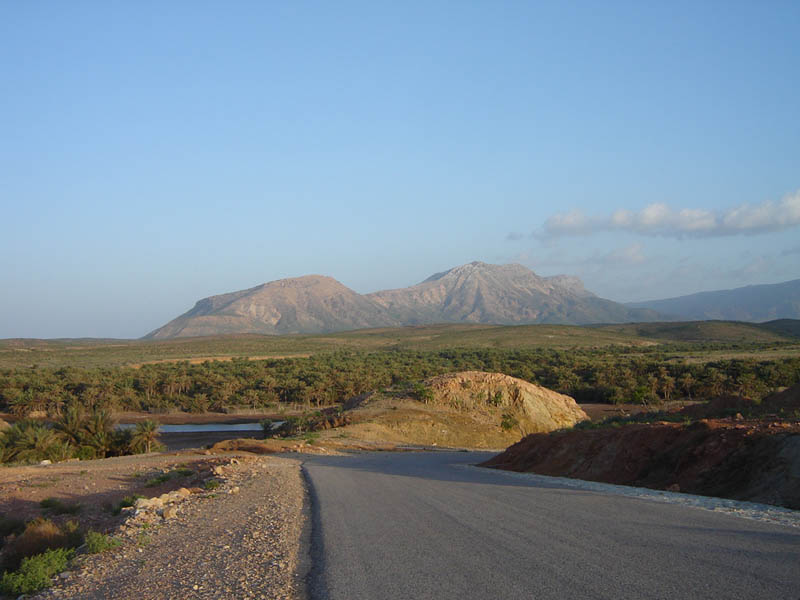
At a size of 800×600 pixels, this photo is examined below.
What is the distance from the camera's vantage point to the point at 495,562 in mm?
7281

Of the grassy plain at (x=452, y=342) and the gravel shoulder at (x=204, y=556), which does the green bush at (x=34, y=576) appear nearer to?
the gravel shoulder at (x=204, y=556)

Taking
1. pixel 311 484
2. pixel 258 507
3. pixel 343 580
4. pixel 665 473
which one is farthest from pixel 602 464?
pixel 343 580

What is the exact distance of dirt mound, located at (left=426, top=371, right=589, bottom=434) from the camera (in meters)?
41.1

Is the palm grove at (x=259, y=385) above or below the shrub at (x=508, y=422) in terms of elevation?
above

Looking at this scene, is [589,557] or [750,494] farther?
[750,494]

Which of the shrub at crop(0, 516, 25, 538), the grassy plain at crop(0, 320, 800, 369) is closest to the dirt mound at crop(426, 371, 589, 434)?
the shrub at crop(0, 516, 25, 538)

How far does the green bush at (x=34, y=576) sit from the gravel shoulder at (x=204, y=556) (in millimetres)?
254

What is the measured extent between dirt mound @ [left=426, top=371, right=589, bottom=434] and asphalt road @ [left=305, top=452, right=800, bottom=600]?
28.9m

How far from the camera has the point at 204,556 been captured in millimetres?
9109

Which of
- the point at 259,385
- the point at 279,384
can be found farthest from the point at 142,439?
the point at 259,385

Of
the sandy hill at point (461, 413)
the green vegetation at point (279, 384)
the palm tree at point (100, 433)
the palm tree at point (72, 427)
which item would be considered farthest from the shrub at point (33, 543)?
the palm tree at point (72, 427)

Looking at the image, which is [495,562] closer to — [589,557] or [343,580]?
[589,557]

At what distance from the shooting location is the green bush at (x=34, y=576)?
888cm

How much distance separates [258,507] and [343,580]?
21.5ft
